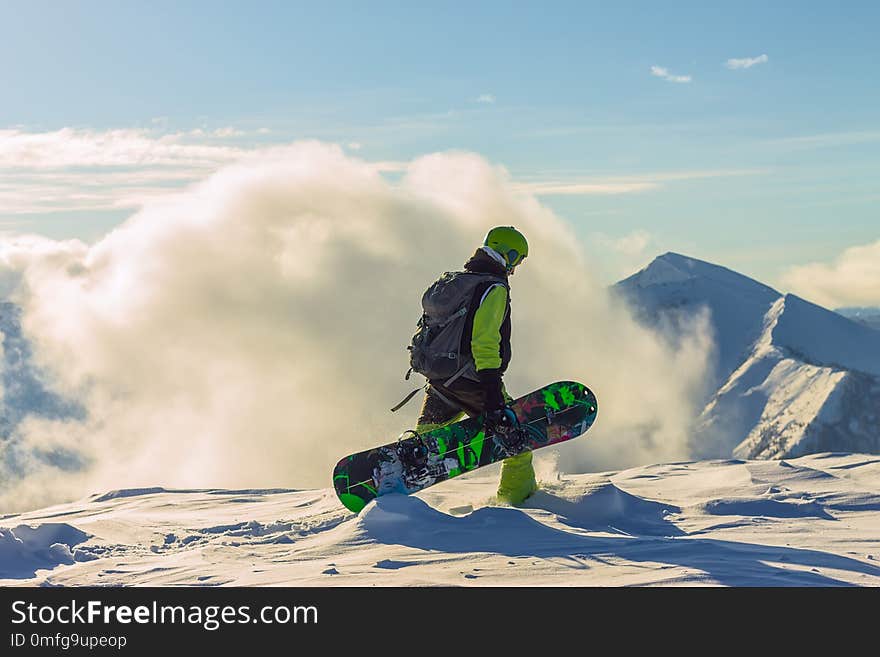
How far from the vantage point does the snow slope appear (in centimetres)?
653

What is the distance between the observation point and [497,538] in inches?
299

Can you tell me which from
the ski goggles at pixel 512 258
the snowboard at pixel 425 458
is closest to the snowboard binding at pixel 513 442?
the snowboard at pixel 425 458

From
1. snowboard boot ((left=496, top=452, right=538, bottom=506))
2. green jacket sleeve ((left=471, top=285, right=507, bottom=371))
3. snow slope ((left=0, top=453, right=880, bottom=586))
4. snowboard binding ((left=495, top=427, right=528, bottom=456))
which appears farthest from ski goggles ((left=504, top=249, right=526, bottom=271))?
snow slope ((left=0, top=453, right=880, bottom=586))

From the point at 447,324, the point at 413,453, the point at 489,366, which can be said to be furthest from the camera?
the point at 413,453

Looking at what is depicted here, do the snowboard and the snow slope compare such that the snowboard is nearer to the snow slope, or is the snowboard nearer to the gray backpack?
the snow slope

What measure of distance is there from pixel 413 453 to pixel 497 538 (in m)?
2.10

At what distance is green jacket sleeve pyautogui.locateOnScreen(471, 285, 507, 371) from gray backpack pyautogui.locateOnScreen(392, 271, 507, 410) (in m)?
0.28

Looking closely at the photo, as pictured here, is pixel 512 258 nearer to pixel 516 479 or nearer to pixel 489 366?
pixel 489 366

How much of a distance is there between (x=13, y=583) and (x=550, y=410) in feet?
18.3

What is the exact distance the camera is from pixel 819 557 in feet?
23.4

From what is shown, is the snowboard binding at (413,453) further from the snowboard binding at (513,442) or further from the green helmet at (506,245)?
the green helmet at (506,245)

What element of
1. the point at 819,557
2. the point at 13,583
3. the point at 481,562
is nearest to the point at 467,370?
the point at 481,562

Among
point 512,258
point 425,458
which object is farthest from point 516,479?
point 512,258
